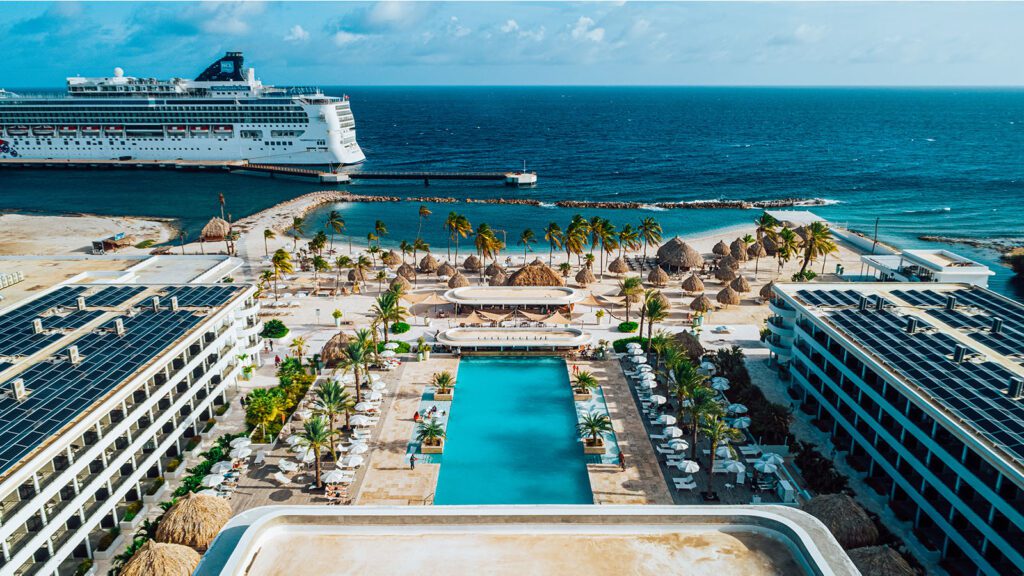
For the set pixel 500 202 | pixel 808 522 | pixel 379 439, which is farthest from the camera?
pixel 500 202

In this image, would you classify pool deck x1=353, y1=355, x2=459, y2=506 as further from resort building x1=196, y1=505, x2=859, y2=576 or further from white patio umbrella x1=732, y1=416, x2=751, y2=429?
white patio umbrella x1=732, y1=416, x2=751, y2=429

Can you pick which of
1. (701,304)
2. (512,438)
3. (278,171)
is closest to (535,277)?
(701,304)

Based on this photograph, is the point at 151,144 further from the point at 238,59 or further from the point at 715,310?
the point at 715,310

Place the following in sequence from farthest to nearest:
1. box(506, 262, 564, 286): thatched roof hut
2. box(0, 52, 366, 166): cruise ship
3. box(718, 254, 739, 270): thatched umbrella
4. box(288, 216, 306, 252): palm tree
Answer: box(0, 52, 366, 166): cruise ship < box(288, 216, 306, 252): palm tree < box(718, 254, 739, 270): thatched umbrella < box(506, 262, 564, 286): thatched roof hut

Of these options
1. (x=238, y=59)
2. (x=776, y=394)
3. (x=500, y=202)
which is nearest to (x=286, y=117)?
(x=238, y=59)

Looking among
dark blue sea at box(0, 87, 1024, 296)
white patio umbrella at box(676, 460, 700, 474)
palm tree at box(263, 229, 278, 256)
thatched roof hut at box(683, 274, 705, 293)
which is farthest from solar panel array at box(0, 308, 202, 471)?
dark blue sea at box(0, 87, 1024, 296)

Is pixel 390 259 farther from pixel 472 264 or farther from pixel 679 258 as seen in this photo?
pixel 679 258

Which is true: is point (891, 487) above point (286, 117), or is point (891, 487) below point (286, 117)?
below
